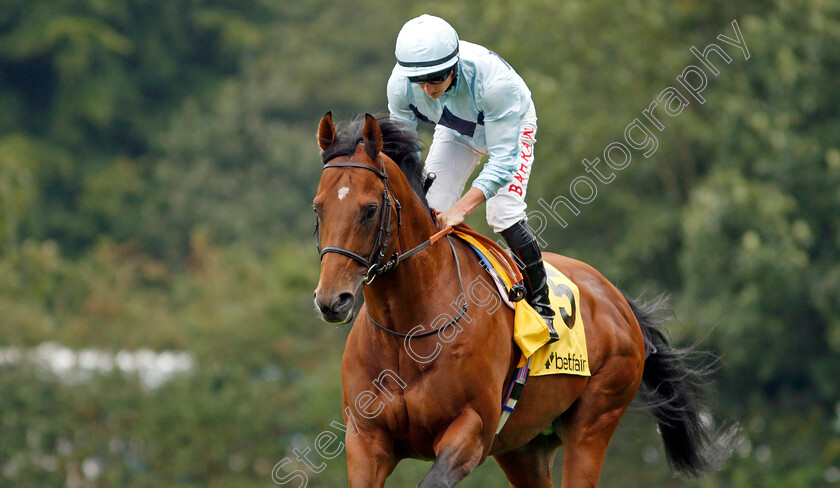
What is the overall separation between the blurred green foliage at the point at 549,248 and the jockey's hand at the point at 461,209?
26.5ft

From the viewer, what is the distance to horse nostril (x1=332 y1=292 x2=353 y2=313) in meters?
4.71

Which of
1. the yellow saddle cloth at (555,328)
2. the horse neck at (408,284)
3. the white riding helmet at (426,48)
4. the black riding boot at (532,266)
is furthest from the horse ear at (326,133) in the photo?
the black riding boot at (532,266)

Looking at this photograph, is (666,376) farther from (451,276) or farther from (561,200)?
(561,200)

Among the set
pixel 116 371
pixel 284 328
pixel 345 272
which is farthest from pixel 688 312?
pixel 345 272

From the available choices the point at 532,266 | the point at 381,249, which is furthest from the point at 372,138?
the point at 532,266

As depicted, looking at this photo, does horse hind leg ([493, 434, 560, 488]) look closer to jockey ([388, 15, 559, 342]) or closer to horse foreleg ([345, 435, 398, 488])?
jockey ([388, 15, 559, 342])

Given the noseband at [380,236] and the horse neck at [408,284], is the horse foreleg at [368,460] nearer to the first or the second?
the horse neck at [408,284]

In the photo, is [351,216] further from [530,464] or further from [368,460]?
[530,464]

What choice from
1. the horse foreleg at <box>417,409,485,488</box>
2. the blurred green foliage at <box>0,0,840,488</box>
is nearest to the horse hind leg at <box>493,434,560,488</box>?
the horse foreleg at <box>417,409,485,488</box>

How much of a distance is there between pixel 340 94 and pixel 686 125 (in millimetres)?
14309

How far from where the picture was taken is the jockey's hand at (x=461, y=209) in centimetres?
569

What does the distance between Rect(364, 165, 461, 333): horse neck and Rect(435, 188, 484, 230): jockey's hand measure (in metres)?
0.20

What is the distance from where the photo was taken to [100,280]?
23297 millimetres

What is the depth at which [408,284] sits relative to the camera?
5496 millimetres
